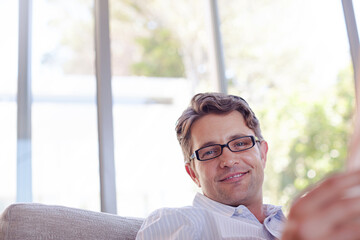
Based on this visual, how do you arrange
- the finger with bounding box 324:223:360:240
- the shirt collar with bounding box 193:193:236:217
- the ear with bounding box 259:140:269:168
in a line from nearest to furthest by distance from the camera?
the finger with bounding box 324:223:360:240
the shirt collar with bounding box 193:193:236:217
the ear with bounding box 259:140:269:168

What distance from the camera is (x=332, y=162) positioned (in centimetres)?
496

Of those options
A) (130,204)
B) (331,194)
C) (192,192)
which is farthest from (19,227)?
(192,192)

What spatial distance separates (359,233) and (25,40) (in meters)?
2.44

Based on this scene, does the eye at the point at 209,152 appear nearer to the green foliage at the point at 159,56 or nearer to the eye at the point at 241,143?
the eye at the point at 241,143

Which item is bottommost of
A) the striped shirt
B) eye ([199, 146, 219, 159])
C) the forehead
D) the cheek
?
the striped shirt

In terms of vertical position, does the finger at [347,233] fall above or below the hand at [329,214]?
below

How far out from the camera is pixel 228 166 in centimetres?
151

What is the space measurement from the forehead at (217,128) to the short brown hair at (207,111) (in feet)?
0.06

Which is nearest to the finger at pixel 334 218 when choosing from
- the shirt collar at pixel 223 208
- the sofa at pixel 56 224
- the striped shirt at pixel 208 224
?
the striped shirt at pixel 208 224

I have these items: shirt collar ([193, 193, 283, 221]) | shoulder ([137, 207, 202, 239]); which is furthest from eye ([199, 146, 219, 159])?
shoulder ([137, 207, 202, 239])

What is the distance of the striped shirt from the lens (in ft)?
4.07

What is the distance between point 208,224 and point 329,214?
92cm

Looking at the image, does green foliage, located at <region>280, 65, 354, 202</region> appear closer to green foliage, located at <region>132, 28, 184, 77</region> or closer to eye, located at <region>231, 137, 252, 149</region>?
green foliage, located at <region>132, 28, 184, 77</region>

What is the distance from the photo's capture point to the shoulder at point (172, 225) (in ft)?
4.02
